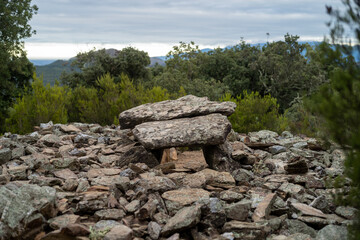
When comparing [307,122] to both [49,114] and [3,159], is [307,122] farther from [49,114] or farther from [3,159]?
[3,159]

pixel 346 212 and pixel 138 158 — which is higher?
pixel 138 158

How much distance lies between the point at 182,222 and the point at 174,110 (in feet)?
12.0

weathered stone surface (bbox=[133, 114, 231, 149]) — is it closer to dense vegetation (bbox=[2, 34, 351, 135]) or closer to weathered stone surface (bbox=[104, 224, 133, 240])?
dense vegetation (bbox=[2, 34, 351, 135])

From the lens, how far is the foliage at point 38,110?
11883 mm

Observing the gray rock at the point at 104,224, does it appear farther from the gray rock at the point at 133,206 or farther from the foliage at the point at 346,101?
the foliage at the point at 346,101

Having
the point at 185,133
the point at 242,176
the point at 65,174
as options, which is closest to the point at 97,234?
the point at 65,174

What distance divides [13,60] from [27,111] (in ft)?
33.5

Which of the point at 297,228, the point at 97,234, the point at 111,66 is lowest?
the point at 297,228

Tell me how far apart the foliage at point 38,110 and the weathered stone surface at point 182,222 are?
8.65 m

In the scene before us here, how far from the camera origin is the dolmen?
A: 252 inches

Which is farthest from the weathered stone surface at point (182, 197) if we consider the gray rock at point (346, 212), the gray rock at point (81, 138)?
the gray rock at point (81, 138)

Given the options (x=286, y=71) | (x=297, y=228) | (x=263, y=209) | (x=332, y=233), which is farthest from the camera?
(x=286, y=71)

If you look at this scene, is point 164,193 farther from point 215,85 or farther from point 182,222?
point 215,85

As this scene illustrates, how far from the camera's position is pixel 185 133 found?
6449 millimetres
